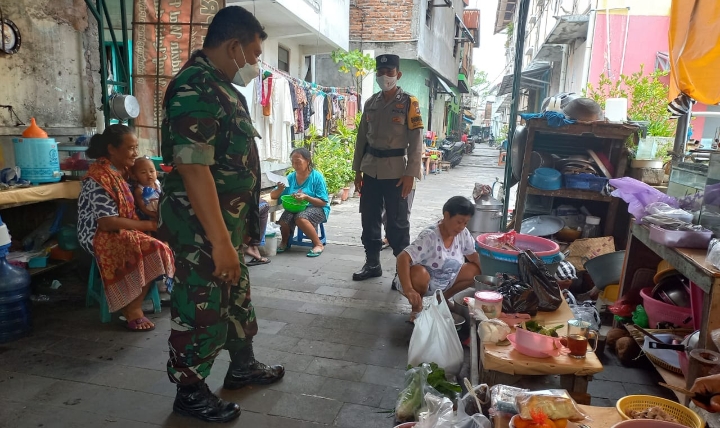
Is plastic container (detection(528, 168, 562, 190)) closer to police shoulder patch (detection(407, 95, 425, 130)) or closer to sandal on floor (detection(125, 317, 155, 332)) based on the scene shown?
police shoulder patch (detection(407, 95, 425, 130))

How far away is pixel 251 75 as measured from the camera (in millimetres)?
2398

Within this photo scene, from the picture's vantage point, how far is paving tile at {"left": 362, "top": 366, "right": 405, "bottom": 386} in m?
2.81

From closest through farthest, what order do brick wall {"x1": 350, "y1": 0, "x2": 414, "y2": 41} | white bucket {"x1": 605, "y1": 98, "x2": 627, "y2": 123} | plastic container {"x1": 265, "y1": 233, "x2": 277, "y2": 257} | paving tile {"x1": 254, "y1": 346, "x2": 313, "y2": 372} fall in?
paving tile {"x1": 254, "y1": 346, "x2": 313, "y2": 372}
white bucket {"x1": 605, "y1": 98, "x2": 627, "y2": 123}
plastic container {"x1": 265, "y1": 233, "x2": 277, "y2": 257}
brick wall {"x1": 350, "y1": 0, "x2": 414, "y2": 41}

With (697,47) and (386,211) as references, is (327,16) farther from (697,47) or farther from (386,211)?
(697,47)

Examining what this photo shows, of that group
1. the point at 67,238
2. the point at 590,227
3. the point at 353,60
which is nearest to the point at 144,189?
the point at 67,238

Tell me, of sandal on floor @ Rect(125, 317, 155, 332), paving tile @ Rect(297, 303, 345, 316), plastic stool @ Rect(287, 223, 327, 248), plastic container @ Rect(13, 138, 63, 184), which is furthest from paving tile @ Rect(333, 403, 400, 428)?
plastic stool @ Rect(287, 223, 327, 248)

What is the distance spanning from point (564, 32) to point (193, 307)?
12007 millimetres

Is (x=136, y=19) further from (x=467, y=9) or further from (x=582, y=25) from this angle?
(x=467, y=9)

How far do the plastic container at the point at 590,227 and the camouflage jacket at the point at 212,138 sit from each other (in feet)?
14.1

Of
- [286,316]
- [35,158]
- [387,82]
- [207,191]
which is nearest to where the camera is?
[207,191]

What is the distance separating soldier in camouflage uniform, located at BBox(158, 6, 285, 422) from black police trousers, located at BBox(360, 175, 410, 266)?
7.46 ft

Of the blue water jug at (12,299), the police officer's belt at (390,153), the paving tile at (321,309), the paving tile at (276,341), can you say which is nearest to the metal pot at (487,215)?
the police officer's belt at (390,153)

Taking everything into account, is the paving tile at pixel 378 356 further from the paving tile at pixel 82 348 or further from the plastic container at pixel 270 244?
the plastic container at pixel 270 244

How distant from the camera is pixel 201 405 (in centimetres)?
233
